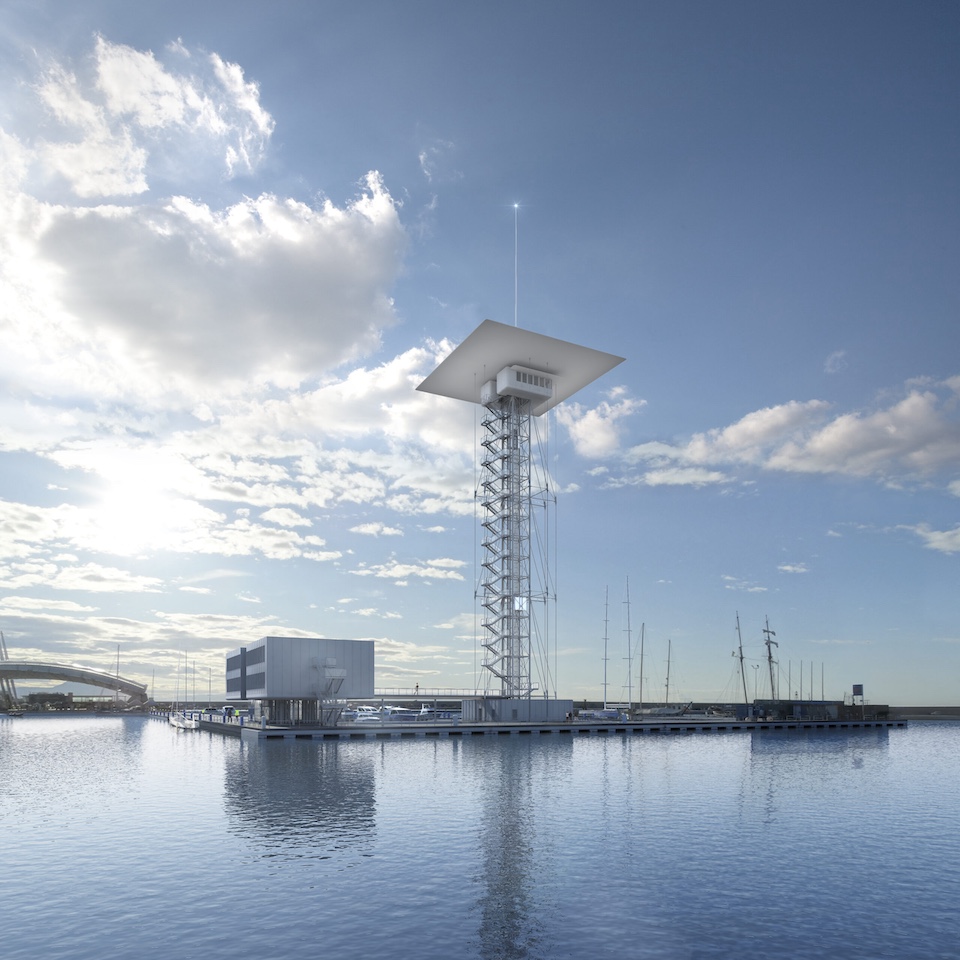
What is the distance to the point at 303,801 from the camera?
3262 centimetres

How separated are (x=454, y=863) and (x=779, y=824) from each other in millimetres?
13437

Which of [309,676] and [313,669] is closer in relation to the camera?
[309,676]

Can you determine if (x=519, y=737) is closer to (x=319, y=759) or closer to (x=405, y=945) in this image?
(x=319, y=759)

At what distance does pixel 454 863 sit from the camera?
72.3ft

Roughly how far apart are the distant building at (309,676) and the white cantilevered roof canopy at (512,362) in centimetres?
2955

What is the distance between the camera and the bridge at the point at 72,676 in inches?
6299

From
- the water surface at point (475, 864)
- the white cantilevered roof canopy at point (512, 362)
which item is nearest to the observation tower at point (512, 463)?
the white cantilevered roof canopy at point (512, 362)

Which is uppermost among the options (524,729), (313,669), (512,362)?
(512,362)

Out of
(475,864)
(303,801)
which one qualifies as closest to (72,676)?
(303,801)

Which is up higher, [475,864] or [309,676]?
[309,676]

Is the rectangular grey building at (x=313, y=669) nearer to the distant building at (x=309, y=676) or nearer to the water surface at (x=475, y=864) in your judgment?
the distant building at (x=309, y=676)

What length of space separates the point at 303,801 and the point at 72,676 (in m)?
163

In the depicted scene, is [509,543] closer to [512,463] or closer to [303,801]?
[512,463]

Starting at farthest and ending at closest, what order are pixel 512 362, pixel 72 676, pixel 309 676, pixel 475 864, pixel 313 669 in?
pixel 72 676 < pixel 512 362 < pixel 313 669 < pixel 309 676 < pixel 475 864
